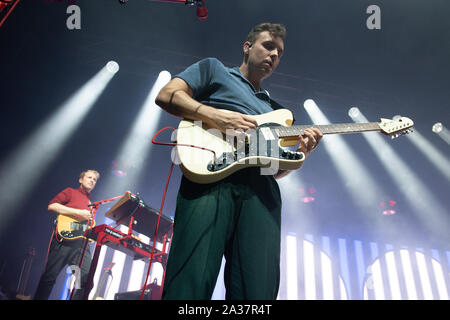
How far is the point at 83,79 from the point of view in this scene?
7375mm

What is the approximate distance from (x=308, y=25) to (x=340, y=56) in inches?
44.2

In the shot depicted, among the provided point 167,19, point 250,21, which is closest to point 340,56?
point 250,21

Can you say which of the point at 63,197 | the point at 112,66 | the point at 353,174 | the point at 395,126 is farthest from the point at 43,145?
the point at 353,174

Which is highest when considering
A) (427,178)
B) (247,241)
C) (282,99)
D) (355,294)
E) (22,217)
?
(282,99)

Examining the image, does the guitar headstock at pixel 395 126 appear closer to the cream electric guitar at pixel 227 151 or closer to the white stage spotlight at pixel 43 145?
the cream electric guitar at pixel 227 151

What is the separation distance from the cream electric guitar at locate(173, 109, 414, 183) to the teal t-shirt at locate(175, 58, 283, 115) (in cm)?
12

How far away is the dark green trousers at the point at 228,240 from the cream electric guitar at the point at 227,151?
0.07m

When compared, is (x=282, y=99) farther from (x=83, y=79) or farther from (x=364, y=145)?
(x=83, y=79)

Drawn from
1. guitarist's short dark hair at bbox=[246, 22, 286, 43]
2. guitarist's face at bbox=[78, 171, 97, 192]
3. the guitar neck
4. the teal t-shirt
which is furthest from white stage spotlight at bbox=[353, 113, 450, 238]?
the teal t-shirt

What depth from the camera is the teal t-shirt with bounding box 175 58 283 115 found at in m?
1.71

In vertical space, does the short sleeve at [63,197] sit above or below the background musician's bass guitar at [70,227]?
above

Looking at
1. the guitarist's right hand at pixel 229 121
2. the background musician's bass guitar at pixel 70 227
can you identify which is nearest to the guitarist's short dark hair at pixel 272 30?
the guitarist's right hand at pixel 229 121

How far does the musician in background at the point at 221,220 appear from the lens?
117cm

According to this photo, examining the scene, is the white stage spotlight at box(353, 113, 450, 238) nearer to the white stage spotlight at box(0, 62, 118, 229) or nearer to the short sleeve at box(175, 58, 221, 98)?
the white stage spotlight at box(0, 62, 118, 229)
